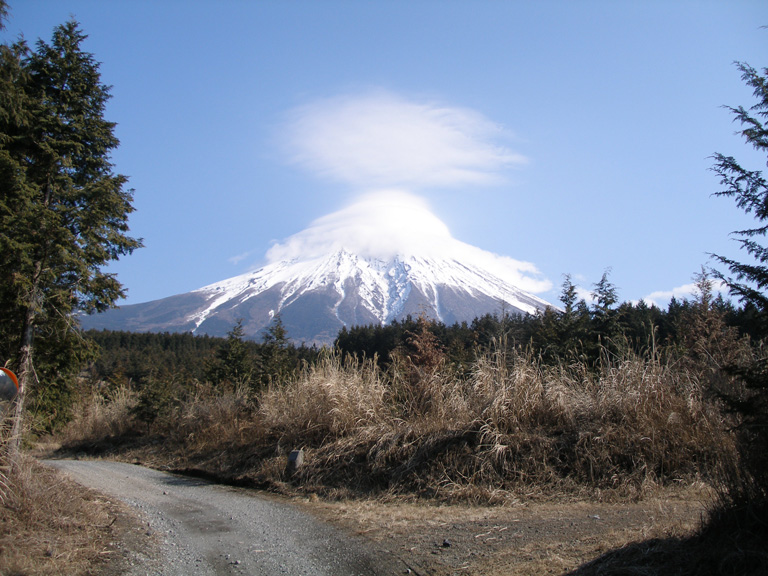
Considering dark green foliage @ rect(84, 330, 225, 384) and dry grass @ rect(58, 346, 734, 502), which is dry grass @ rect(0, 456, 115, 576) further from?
dark green foliage @ rect(84, 330, 225, 384)

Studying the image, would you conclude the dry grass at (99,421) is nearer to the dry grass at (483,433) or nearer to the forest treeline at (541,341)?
the forest treeline at (541,341)

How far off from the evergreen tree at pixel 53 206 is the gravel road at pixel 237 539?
2.77 metres

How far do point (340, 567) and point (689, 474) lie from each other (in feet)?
13.8

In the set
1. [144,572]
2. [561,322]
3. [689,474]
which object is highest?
[561,322]

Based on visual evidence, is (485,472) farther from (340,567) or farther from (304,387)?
(304,387)

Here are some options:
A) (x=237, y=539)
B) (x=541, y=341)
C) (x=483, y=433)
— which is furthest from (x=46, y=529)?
(x=541, y=341)

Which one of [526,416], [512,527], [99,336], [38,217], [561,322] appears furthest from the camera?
[99,336]

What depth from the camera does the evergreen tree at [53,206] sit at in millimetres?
7949

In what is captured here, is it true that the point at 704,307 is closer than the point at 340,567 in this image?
No

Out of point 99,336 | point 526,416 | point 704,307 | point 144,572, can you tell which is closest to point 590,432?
point 526,416

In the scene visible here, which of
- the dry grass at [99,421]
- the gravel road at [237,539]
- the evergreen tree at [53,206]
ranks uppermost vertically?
the evergreen tree at [53,206]

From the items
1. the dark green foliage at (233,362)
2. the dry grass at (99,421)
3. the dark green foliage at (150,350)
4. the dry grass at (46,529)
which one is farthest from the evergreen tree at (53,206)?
the dark green foliage at (150,350)

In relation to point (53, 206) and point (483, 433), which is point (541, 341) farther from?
point (53, 206)

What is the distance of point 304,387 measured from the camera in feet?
32.4
